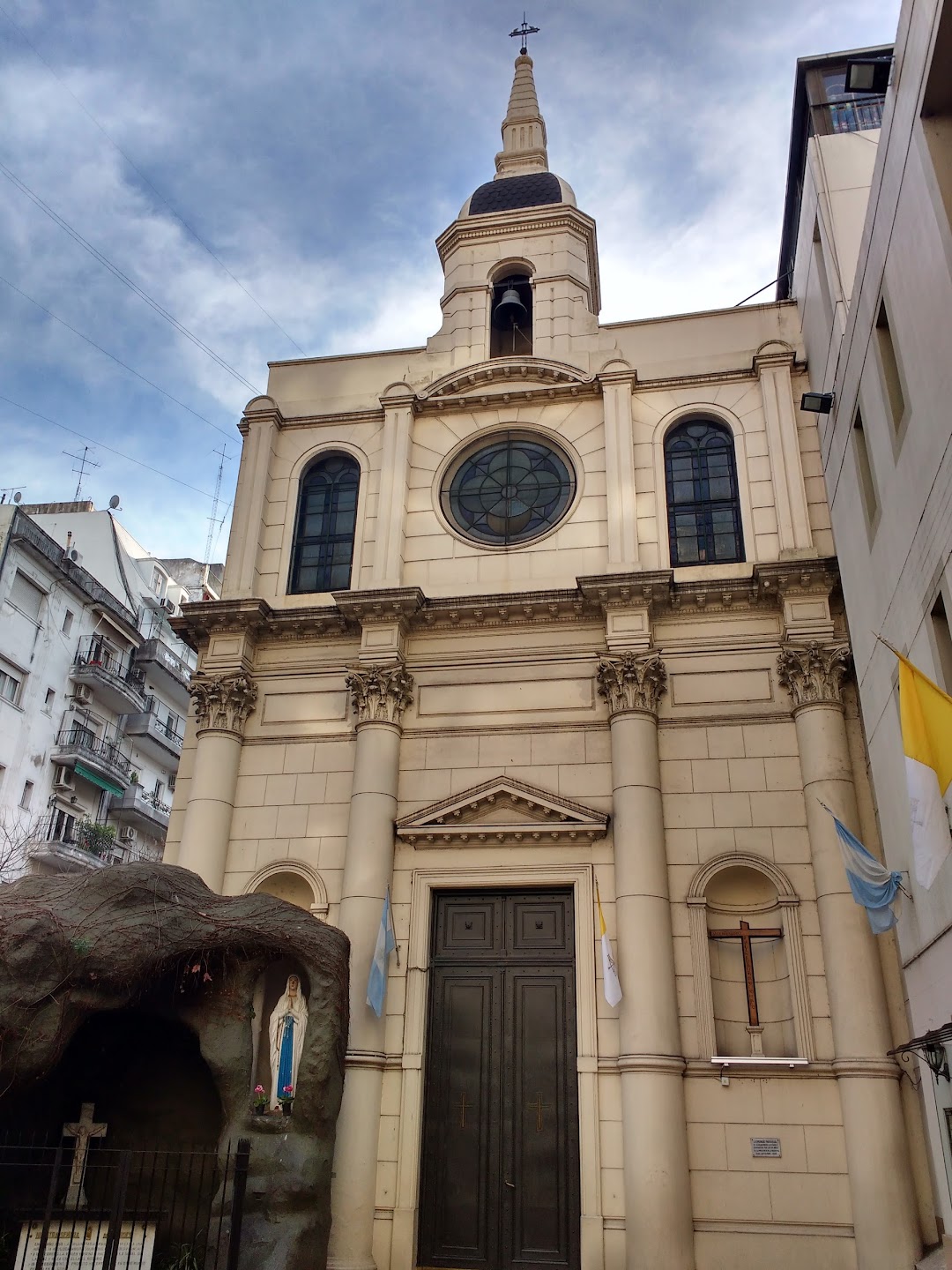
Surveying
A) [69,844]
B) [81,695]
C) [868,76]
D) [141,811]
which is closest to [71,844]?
[69,844]

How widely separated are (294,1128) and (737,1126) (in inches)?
240

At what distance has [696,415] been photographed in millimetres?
20453

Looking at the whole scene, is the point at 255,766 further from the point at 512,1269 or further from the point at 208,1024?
the point at 512,1269

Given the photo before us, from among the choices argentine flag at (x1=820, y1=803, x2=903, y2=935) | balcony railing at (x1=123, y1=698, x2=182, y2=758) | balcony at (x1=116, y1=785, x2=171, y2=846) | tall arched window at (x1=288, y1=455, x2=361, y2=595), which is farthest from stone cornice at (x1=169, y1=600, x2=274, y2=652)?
balcony railing at (x1=123, y1=698, x2=182, y2=758)

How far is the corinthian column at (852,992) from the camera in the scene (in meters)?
13.5

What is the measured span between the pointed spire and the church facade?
14.7 feet

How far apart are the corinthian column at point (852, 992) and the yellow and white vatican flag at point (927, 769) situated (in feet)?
15.4

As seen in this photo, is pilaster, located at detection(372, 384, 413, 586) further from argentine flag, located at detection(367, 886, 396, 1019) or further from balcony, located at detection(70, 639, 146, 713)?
balcony, located at detection(70, 639, 146, 713)

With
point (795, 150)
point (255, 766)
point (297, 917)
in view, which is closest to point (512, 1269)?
point (297, 917)

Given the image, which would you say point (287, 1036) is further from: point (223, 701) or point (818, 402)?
point (818, 402)

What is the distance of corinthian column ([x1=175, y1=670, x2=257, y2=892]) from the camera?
17.8 meters

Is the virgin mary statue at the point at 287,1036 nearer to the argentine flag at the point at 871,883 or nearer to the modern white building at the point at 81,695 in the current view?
the argentine flag at the point at 871,883

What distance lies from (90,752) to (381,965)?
24.8 metres

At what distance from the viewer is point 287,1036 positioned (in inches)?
572
